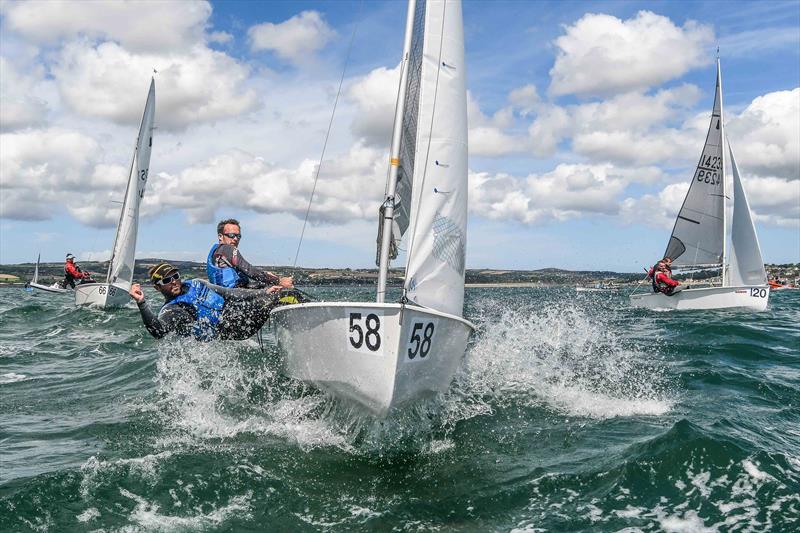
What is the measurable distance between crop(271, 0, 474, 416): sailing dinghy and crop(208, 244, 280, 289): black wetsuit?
56.1 inches

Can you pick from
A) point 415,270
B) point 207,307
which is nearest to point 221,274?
point 207,307

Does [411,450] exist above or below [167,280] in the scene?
below

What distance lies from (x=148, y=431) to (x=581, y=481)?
4323 millimetres

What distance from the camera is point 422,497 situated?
16.6 feet

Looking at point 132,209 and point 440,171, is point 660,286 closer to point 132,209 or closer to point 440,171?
Answer: point 440,171

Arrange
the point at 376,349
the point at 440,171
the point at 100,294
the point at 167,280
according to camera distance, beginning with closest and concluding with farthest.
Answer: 1. the point at 376,349
2. the point at 440,171
3. the point at 167,280
4. the point at 100,294

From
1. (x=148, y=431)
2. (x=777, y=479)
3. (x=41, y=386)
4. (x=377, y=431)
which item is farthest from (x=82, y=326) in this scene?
(x=777, y=479)

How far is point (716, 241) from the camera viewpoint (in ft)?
80.4

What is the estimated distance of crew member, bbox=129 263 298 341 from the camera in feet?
25.1

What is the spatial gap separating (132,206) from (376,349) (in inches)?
916

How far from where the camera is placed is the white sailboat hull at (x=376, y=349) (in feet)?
18.2

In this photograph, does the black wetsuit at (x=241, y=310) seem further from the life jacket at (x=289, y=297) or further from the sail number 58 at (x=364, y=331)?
the sail number 58 at (x=364, y=331)

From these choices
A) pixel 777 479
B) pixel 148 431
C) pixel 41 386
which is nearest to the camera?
pixel 777 479

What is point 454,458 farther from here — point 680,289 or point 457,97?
point 680,289
